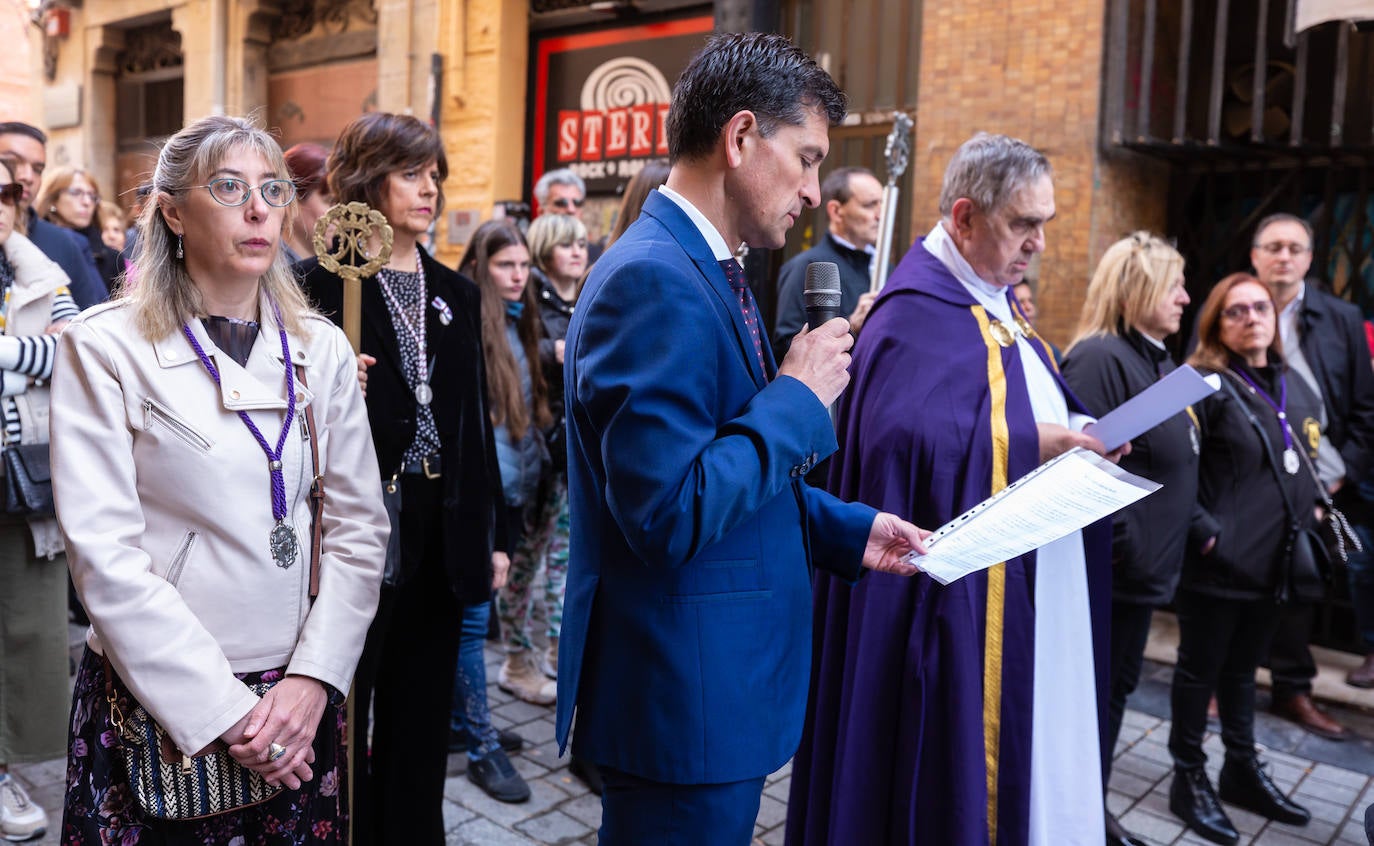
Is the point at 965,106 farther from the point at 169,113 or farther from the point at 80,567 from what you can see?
the point at 169,113

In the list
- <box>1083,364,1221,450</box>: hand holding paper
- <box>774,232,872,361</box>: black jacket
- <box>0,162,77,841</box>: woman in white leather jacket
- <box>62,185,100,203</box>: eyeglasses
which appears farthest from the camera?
<box>62,185,100,203</box>: eyeglasses

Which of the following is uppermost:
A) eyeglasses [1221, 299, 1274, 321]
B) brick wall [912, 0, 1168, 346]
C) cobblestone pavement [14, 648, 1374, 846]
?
brick wall [912, 0, 1168, 346]

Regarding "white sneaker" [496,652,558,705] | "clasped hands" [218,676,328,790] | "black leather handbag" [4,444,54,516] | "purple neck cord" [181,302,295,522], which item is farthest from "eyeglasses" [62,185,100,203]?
"clasped hands" [218,676,328,790]

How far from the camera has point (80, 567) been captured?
193 cm

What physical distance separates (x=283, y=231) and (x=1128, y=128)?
509 centimetres

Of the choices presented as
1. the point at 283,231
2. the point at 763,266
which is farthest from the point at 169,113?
the point at 283,231

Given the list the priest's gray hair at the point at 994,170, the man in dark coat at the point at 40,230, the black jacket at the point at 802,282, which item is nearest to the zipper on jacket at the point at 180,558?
the priest's gray hair at the point at 994,170

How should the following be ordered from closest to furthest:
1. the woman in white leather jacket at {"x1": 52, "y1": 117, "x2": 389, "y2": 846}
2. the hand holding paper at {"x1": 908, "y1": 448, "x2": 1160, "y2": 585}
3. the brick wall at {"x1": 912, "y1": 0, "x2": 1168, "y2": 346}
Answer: the woman in white leather jacket at {"x1": 52, "y1": 117, "x2": 389, "y2": 846}
the hand holding paper at {"x1": 908, "y1": 448, "x2": 1160, "y2": 585}
the brick wall at {"x1": 912, "y1": 0, "x2": 1168, "y2": 346}

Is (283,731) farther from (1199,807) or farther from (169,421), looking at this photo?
(1199,807)

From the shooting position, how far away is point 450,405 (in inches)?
122

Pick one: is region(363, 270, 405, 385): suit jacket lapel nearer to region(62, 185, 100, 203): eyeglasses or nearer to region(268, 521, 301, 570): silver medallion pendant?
A: region(268, 521, 301, 570): silver medallion pendant

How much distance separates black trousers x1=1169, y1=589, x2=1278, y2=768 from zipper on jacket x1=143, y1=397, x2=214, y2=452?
356cm

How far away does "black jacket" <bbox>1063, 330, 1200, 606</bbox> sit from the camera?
3.89 meters

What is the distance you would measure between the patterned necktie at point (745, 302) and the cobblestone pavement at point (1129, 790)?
2.27m
